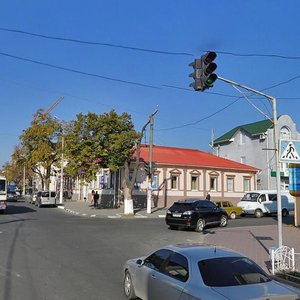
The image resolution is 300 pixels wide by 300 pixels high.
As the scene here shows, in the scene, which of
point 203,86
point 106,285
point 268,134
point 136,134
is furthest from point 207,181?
point 106,285

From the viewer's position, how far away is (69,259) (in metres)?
12.0

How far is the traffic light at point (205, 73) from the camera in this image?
12234 millimetres

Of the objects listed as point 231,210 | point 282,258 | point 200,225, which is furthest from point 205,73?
point 231,210

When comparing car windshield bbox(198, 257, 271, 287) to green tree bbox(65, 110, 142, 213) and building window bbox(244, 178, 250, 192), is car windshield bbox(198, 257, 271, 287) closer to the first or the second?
green tree bbox(65, 110, 142, 213)

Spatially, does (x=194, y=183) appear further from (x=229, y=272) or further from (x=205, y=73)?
(x=229, y=272)

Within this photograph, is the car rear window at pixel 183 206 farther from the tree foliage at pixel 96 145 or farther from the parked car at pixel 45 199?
the parked car at pixel 45 199

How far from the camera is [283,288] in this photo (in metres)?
5.47

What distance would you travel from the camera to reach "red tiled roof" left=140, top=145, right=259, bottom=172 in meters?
45.1

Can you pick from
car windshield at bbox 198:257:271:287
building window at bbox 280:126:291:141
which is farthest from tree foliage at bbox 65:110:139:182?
car windshield at bbox 198:257:271:287

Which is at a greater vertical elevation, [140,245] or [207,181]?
[207,181]

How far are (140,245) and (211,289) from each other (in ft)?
34.8

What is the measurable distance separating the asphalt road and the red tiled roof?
24.3m

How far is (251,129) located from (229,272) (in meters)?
51.3

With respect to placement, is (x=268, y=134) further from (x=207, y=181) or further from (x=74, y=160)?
(x=74, y=160)
